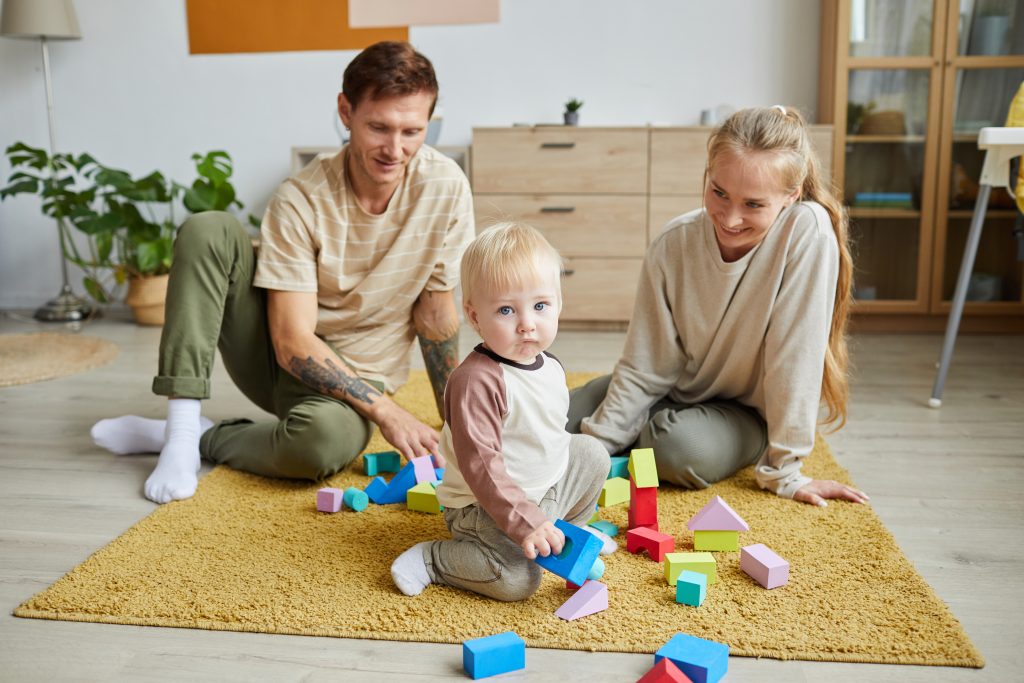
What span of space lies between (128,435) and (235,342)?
0.35m

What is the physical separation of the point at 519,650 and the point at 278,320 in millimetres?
925

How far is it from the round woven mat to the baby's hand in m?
2.08

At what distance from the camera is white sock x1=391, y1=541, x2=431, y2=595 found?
1335mm

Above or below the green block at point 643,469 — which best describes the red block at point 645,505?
below

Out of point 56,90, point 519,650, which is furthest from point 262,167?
point 519,650

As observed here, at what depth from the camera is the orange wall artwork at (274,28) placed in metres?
3.77

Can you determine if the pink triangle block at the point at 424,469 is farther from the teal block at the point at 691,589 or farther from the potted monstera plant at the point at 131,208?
the potted monstera plant at the point at 131,208

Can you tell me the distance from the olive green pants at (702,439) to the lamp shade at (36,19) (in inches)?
123

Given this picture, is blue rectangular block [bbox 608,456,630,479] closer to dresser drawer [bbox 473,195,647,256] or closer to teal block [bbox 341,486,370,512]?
teal block [bbox 341,486,370,512]

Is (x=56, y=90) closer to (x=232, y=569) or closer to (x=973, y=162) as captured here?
(x=232, y=569)

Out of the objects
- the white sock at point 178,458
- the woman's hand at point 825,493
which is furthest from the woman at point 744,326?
the white sock at point 178,458

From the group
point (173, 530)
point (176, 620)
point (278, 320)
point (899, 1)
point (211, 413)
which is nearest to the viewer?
point (176, 620)

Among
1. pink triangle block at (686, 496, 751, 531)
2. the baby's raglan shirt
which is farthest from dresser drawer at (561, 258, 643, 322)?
the baby's raglan shirt

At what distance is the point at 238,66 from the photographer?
388 centimetres
